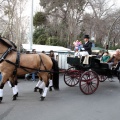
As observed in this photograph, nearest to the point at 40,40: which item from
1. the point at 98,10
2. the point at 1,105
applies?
the point at 98,10

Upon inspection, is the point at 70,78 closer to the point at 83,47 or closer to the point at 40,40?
the point at 83,47

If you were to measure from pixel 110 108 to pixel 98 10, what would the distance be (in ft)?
107

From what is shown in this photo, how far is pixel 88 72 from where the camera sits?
8.28 meters

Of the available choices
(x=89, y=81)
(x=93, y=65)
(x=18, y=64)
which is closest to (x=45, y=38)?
(x=93, y=65)

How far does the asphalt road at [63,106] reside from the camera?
A: 18.7 ft

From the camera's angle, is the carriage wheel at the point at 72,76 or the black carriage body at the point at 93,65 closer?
the black carriage body at the point at 93,65

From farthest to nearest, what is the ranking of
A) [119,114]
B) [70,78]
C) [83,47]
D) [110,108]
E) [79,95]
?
[70,78] < [83,47] < [79,95] < [110,108] < [119,114]

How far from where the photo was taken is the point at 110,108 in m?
6.54

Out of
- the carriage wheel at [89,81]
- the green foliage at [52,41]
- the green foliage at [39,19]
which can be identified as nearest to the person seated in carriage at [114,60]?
the carriage wheel at [89,81]

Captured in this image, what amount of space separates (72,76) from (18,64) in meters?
2.84

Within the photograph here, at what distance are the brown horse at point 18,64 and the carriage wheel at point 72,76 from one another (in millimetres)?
1563

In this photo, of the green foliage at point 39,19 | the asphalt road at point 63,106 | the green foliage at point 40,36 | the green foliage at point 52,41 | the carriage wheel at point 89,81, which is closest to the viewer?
the asphalt road at point 63,106

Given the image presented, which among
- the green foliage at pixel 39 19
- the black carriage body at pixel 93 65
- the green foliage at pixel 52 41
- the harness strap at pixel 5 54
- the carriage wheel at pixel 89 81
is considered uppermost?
the green foliage at pixel 39 19

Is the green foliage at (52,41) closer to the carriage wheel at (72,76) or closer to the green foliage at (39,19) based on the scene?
the green foliage at (39,19)
